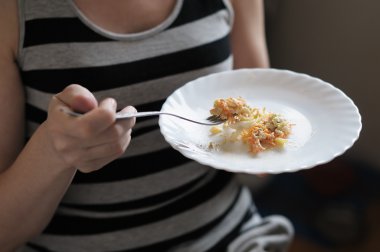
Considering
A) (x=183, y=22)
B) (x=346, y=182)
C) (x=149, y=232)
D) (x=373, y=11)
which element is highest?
(x=183, y=22)

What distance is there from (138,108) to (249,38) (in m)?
0.29

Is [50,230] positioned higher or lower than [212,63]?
lower

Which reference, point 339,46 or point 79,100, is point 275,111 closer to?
point 79,100

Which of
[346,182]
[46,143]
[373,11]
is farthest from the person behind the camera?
[346,182]

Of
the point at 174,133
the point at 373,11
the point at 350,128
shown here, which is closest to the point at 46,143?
the point at 174,133

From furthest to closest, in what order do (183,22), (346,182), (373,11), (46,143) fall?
1. (346,182)
2. (373,11)
3. (183,22)
4. (46,143)

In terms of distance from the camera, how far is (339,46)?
4.36ft

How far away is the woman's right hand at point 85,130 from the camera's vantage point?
0.49m

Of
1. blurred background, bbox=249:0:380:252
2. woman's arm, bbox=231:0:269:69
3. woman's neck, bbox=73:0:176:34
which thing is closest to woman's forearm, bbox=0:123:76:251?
woman's neck, bbox=73:0:176:34

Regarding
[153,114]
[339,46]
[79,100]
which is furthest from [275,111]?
[339,46]

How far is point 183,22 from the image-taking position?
74cm

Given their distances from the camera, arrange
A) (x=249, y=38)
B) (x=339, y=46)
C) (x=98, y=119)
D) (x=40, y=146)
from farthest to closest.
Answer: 1. (x=339, y=46)
2. (x=249, y=38)
3. (x=40, y=146)
4. (x=98, y=119)

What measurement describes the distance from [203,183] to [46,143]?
0.33 metres

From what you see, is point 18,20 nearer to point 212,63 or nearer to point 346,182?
point 212,63
